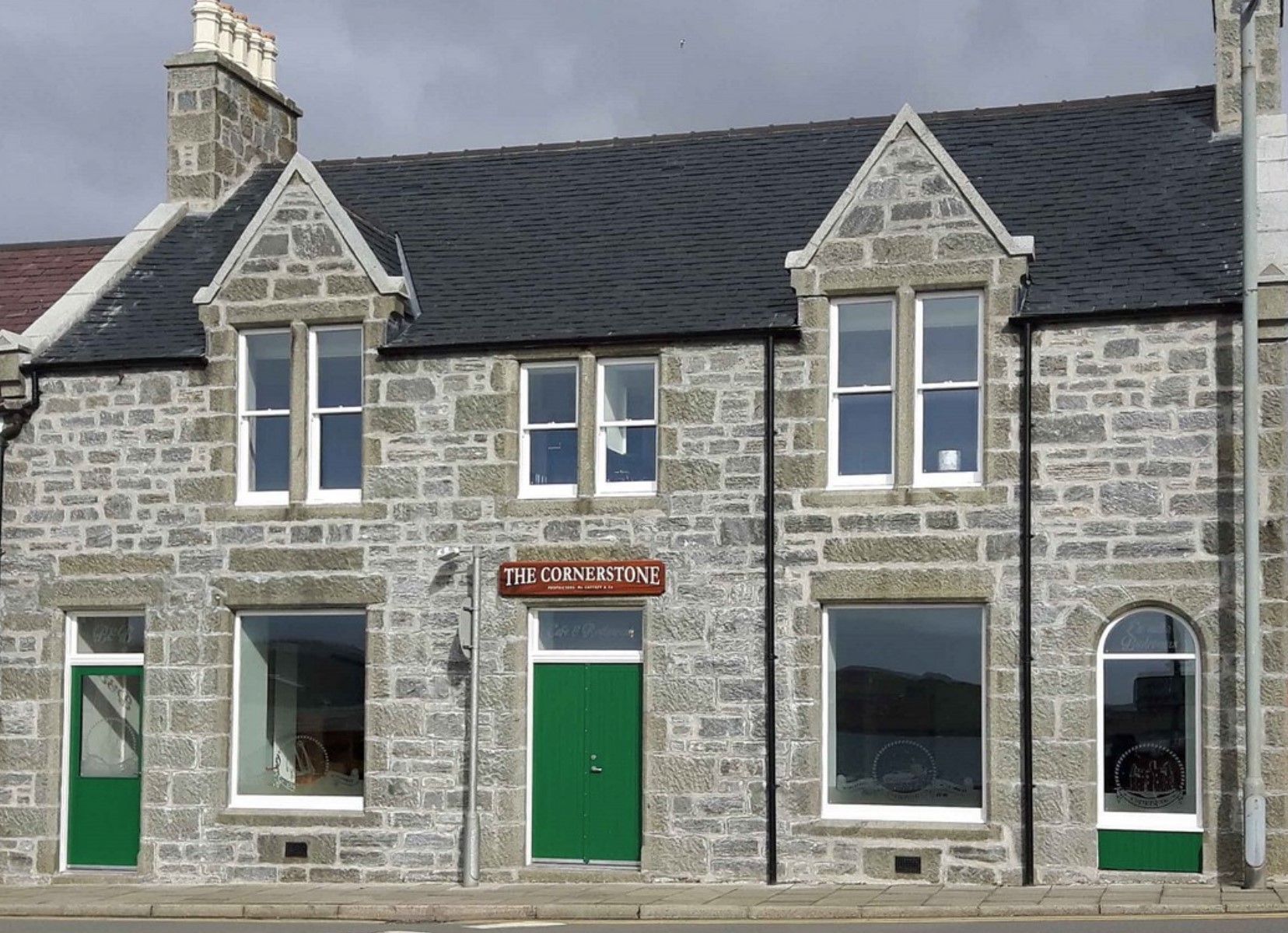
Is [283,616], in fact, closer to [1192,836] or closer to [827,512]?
[827,512]

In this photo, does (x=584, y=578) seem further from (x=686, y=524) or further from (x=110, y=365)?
(x=110, y=365)

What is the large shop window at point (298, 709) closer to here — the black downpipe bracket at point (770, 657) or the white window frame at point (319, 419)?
the white window frame at point (319, 419)

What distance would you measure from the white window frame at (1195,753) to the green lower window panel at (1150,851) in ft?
0.19

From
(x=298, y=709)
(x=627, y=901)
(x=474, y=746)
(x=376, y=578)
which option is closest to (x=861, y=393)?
(x=474, y=746)

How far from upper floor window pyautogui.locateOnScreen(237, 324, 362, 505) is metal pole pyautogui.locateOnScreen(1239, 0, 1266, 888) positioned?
9276 millimetres

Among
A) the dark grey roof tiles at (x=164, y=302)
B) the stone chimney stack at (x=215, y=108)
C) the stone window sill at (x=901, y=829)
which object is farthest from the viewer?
the stone chimney stack at (x=215, y=108)

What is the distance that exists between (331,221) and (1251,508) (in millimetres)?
10112

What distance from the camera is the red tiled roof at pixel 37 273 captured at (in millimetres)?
26230

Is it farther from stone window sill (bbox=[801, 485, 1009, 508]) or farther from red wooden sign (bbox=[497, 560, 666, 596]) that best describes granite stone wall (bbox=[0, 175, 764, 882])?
stone window sill (bbox=[801, 485, 1009, 508])

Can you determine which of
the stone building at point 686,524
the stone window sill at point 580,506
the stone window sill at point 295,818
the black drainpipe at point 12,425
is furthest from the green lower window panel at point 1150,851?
the black drainpipe at point 12,425

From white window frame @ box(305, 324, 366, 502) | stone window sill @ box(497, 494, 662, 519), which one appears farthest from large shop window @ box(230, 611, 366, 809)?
stone window sill @ box(497, 494, 662, 519)

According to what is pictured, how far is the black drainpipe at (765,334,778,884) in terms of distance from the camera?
68.5 feet

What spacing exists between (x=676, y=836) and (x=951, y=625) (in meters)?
3.47

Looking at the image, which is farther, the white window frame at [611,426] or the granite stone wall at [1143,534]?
the white window frame at [611,426]
